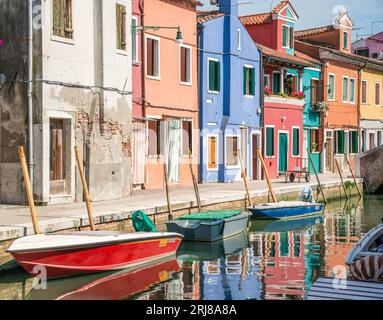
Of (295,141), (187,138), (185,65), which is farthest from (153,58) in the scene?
(295,141)

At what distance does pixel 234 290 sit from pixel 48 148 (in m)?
7.46

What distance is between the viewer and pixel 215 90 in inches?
1059

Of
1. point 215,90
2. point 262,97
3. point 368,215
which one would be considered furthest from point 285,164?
point 368,215

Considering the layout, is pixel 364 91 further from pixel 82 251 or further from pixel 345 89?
pixel 82 251

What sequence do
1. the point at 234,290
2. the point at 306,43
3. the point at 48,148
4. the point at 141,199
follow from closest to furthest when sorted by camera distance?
the point at 234,290 < the point at 48,148 < the point at 141,199 < the point at 306,43

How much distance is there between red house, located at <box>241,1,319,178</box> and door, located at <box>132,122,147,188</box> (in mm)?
8997

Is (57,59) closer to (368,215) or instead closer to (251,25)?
(368,215)

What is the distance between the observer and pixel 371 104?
39.8m

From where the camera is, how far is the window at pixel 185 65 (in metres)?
24.6

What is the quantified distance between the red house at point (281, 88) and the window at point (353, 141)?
5548 mm

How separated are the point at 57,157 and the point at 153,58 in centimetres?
654

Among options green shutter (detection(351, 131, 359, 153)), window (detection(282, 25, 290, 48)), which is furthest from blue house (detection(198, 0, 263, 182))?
green shutter (detection(351, 131, 359, 153))

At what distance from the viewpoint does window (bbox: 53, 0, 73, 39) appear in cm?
1716

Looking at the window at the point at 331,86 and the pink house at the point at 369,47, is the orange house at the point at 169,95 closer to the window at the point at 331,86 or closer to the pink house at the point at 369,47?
the window at the point at 331,86
